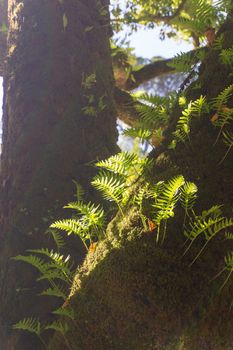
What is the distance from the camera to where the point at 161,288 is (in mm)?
1695

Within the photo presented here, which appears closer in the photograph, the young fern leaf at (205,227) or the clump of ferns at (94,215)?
the young fern leaf at (205,227)

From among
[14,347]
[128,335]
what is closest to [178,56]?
[128,335]

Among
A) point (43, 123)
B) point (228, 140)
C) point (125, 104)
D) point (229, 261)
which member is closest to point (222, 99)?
point (228, 140)

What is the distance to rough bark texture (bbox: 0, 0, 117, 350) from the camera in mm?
2904

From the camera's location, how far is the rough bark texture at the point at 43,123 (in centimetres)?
290

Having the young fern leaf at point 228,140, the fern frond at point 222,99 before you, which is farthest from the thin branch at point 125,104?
the young fern leaf at point 228,140

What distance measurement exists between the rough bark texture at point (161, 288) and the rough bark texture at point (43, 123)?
0.89 meters

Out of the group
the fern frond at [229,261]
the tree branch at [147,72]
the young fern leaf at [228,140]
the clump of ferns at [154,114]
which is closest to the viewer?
the fern frond at [229,261]

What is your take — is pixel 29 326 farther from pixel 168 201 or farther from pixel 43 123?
pixel 43 123

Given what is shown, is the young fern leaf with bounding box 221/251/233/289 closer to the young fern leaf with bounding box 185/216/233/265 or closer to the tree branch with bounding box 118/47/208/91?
the young fern leaf with bounding box 185/216/233/265

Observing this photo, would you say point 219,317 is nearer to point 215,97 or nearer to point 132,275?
point 132,275

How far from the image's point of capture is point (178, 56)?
2713mm

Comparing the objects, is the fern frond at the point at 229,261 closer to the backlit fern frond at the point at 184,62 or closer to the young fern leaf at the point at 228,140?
the young fern leaf at the point at 228,140

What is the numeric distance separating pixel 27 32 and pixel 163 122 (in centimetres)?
216
